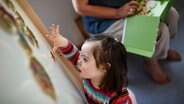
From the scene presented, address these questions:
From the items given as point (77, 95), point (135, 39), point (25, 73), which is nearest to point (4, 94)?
point (25, 73)

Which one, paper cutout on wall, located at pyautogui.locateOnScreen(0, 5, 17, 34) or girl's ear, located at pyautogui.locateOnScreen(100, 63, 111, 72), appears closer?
paper cutout on wall, located at pyautogui.locateOnScreen(0, 5, 17, 34)

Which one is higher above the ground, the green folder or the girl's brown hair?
the girl's brown hair

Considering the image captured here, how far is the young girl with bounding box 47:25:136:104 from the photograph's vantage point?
79cm

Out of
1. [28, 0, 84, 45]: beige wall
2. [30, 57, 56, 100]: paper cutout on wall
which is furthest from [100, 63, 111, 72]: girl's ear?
[28, 0, 84, 45]: beige wall

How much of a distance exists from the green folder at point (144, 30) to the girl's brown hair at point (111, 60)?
0.33m

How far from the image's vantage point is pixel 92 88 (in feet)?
2.85

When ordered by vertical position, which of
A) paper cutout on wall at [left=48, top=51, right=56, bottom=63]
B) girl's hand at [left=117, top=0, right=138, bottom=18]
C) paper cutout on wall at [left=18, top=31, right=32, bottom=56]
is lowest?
girl's hand at [left=117, top=0, right=138, bottom=18]

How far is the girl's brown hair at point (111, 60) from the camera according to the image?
2.60 ft

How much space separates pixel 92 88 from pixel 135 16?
0.45 meters

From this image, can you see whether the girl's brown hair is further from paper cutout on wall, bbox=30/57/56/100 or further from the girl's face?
paper cutout on wall, bbox=30/57/56/100

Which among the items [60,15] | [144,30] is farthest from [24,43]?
[60,15]

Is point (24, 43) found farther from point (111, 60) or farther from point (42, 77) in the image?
point (111, 60)

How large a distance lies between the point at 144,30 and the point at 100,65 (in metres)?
0.42

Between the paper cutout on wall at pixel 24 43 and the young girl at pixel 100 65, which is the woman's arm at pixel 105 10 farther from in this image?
the paper cutout on wall at pixel 24 43
